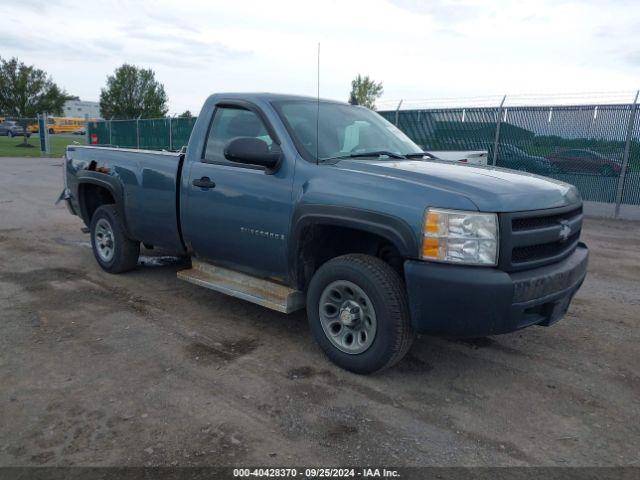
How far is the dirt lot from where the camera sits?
2.80 m

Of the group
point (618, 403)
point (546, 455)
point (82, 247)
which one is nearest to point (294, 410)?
point (546, 455)

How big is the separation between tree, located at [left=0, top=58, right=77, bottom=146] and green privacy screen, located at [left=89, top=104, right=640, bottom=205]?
99.8 ft

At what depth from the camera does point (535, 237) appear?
130 inches

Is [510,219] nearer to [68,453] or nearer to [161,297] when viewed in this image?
[68,453]

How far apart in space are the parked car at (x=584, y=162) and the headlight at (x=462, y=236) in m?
10.5

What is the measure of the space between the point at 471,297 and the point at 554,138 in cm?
1089

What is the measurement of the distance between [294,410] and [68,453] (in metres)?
1.24

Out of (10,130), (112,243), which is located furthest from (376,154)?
(10,130)

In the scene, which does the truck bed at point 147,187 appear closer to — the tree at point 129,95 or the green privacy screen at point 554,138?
the green privacy screen at point 554,138

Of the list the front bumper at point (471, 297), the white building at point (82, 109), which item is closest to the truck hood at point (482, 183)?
the front bumper at point (471, 297)

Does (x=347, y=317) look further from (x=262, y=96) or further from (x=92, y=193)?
(x=92, y=193)

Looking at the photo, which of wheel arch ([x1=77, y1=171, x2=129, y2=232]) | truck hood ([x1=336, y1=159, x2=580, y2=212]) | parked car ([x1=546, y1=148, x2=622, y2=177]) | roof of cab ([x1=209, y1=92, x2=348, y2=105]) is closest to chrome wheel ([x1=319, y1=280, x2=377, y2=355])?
truck hood ([x1=336, y1=159, x2=580, y2=212])

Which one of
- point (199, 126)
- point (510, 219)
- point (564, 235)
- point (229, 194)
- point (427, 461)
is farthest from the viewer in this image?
point (199, 126)

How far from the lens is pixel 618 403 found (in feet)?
11.0
